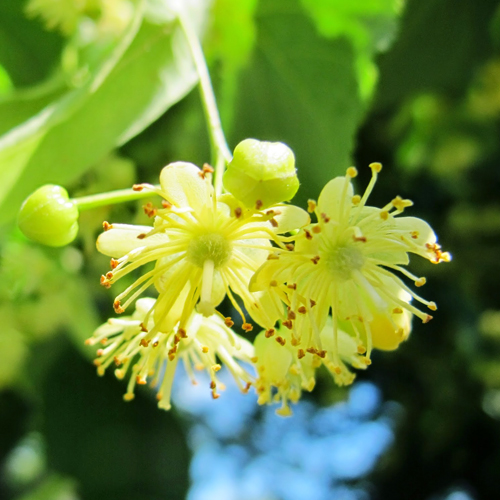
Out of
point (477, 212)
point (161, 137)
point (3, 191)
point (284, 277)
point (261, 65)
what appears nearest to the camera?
point (284, 277)

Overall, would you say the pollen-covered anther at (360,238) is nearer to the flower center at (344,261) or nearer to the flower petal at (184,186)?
the flower center at (344,261)

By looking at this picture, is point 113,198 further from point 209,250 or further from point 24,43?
point 24,43

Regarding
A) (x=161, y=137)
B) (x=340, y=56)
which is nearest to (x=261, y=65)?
(x=340, y=56)

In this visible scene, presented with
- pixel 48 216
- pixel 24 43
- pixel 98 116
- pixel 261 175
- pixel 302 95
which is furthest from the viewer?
pixel 24 43

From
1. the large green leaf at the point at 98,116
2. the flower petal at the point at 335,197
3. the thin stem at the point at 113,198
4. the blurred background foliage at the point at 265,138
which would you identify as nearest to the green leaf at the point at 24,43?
the blurred background foliage at the point at 265,138

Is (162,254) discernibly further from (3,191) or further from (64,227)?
(3,191)

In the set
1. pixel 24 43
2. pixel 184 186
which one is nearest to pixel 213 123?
pixel 184 186
